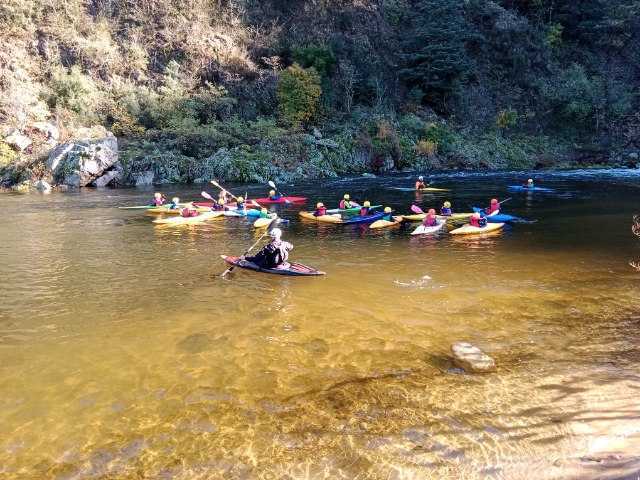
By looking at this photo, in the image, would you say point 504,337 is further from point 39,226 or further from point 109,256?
point 39,226

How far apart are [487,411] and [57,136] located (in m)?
34.8

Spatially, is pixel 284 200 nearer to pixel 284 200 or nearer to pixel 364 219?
pixel 284 200

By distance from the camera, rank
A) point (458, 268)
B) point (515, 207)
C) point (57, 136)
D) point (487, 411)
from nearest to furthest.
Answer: point (487, 411), point (458, 268), point (515, 207), point (57, 136)

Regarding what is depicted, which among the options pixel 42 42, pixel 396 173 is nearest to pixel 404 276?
pixel 396 173

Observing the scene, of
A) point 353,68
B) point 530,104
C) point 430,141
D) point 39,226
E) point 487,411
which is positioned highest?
point 353,68

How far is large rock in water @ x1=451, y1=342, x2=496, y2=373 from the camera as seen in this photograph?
645cm

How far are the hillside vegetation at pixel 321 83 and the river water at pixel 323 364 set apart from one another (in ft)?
72.6

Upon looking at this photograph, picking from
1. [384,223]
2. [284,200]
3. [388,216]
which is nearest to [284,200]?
[284,200]

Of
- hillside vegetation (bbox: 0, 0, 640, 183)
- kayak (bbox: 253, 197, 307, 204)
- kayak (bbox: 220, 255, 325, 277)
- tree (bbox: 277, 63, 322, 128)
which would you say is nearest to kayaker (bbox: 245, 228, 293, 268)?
kayak (bbox: 220, 255, 325, 277)

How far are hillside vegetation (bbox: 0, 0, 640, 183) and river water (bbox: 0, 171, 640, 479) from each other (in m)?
22.1

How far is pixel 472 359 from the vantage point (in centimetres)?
653

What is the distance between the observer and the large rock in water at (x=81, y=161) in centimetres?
2975

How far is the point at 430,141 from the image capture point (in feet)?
124

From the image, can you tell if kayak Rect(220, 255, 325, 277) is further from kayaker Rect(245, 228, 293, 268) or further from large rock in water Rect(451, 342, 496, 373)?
large rock in water Rect(451, 342, 496, 373)
